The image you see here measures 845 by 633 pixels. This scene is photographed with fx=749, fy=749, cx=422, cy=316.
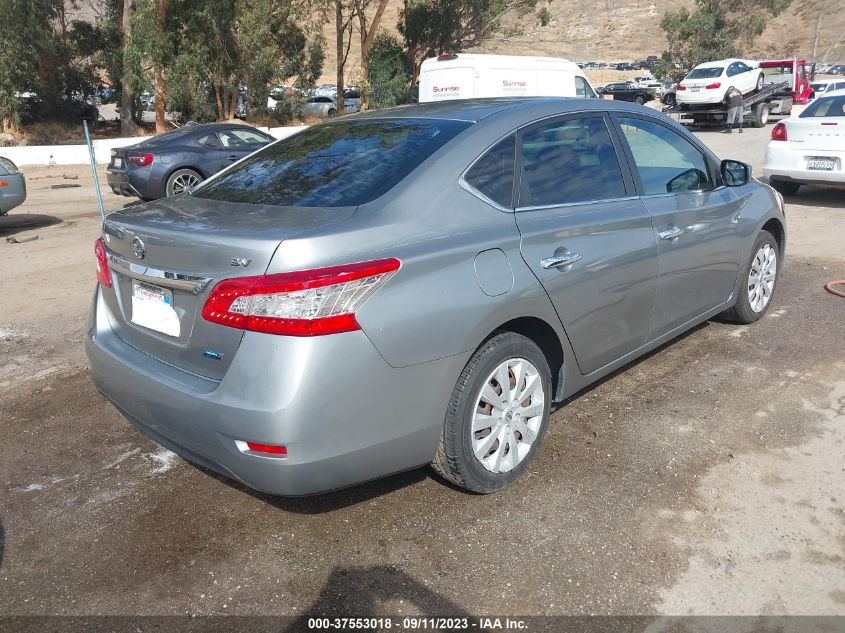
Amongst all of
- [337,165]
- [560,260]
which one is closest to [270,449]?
[337,165]

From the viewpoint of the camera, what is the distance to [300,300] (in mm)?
2633

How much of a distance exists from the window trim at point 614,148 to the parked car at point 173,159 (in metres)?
9.17

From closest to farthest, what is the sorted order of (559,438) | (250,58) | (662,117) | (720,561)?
(720,561) < (559,438) < (662,117) < (250,58)

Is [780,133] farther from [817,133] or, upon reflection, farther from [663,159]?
[663,159]

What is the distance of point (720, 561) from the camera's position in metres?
2.92

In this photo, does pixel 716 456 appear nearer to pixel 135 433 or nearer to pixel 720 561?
pixel 720 561

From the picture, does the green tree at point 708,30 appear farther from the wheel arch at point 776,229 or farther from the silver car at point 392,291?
the silver car at point 392,291

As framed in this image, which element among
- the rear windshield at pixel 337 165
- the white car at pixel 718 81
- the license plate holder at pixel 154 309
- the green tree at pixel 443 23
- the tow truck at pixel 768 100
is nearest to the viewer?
the license plate holder at pixel 154 309

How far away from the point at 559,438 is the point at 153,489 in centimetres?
204

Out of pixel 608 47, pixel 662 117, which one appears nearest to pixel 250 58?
pixel 662 117

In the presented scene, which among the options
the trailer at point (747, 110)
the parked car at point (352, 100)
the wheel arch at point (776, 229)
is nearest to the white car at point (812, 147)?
the wheel arch at point (776, 229)

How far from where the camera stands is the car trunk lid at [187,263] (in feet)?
9.03

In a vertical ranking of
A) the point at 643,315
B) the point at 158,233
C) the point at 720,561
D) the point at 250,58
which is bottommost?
the point at 720,561

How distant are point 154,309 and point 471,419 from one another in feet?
4.57
